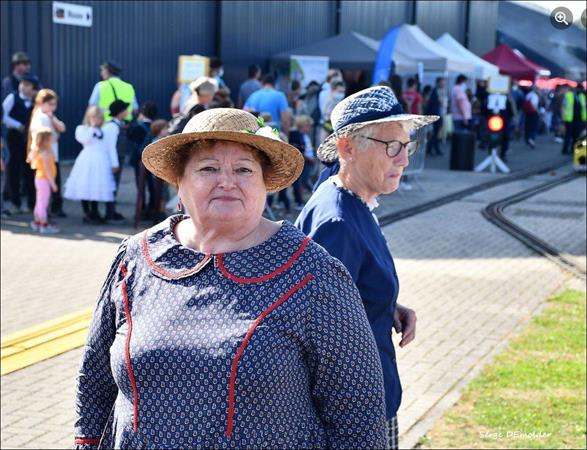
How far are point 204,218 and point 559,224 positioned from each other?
13.7m

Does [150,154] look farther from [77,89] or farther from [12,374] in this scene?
[77,89]

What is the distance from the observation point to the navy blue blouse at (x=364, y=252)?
12.6 ft

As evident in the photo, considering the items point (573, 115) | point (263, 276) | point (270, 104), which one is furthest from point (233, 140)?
point (573, 115)

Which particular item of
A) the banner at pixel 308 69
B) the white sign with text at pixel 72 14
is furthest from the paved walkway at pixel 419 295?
the banner at pixel 308 69

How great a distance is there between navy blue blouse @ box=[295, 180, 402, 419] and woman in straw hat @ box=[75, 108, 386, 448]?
2.62 feet

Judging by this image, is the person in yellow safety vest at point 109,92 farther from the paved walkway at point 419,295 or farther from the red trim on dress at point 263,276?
the red trim on dress at point 263,276

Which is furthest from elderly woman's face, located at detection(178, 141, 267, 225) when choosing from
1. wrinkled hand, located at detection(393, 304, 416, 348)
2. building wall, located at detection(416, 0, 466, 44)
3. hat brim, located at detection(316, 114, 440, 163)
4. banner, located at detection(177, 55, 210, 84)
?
building wall, located at detection(416, 0, 466, 44)

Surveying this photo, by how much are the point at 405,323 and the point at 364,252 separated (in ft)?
1.49

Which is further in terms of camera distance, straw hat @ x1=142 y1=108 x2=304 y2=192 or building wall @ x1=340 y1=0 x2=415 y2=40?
building wall @ x1=340 y1=0 x2=415 y2=40

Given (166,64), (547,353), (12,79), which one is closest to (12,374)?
(547,353)

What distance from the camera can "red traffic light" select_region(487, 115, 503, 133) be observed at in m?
23.2

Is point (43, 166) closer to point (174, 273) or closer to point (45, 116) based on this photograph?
point (45, 116)

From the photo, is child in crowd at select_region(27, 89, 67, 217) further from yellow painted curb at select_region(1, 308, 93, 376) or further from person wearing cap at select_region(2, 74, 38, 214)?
yellow painted curb at select_region(1, 308, 93, 376)

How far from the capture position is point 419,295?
10.5 meters
